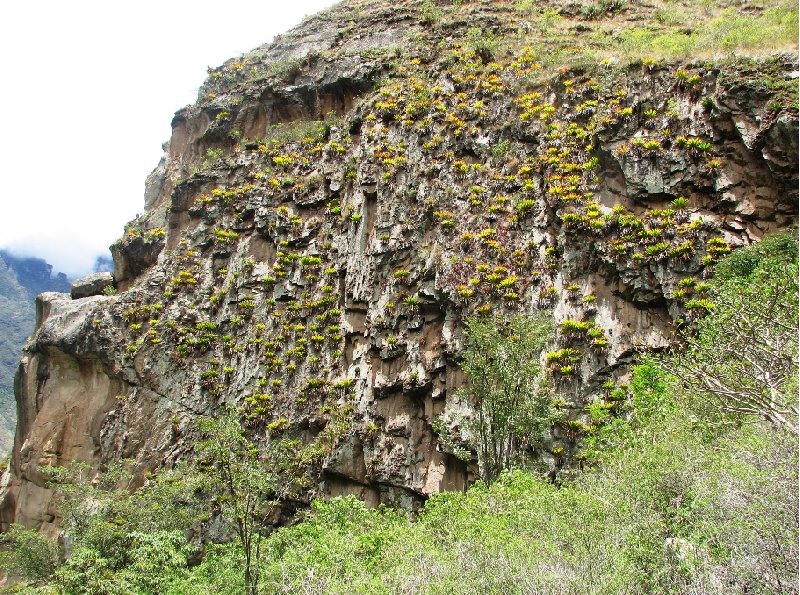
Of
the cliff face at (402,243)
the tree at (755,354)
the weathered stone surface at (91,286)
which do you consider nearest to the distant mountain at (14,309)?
the weathered stone surface at (91,286)

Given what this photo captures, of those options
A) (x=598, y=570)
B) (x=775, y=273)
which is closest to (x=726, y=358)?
(x=775, y=273)

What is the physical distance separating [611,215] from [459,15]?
60.3ft

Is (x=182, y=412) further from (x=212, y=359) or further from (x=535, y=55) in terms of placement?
(x=535, y=55)

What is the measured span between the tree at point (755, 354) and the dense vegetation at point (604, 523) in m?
0.07

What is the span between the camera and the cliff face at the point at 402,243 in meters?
18.3

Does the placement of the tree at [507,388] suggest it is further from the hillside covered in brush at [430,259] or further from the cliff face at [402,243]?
the cliff face at [402,243]

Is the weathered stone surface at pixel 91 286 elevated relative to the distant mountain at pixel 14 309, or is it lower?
elevated

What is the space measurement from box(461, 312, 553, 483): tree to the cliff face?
3.85 feet

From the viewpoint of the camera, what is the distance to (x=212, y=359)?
2459cm

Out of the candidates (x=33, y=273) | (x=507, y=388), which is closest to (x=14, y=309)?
(x=33, y=273)

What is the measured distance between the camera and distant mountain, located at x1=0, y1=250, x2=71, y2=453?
7700 centimetres

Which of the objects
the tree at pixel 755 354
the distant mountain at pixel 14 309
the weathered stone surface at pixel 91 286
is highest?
the weathered stone surface at pixel 91 286

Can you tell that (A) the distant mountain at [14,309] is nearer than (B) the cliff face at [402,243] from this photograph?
No

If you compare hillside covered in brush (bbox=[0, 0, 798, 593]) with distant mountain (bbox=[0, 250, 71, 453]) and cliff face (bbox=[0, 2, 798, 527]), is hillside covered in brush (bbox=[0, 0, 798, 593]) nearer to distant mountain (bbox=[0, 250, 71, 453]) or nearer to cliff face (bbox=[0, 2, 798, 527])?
cliff face (bbox=[0, 2, 798, 527])
